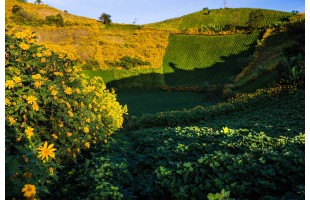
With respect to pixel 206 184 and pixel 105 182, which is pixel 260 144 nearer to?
pixel 206 184

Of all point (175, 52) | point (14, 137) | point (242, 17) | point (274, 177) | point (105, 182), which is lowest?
point (105, 182)

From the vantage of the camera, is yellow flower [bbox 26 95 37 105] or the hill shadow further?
the hill shadow

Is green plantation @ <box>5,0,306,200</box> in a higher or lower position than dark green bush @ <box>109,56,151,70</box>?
lower

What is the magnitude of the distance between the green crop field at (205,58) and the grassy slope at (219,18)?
448cm

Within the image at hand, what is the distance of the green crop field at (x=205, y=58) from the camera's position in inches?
1234

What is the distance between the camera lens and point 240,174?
151 inches

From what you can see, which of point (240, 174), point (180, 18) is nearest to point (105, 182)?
point (240, 174)

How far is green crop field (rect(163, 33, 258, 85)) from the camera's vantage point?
31.3 meters

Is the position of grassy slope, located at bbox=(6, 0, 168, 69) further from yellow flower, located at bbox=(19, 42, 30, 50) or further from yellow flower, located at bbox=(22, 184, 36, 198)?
yellow flower, located at bbox=(22, 184, 36, 198)

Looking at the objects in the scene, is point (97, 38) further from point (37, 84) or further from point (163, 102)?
point (37, 84)

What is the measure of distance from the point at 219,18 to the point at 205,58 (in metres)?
11.1

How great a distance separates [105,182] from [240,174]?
192 cm

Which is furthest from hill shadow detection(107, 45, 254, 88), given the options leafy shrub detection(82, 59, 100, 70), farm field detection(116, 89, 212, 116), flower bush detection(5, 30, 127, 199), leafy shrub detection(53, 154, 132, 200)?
leafy shrub detection(53, 154, 132, 200)

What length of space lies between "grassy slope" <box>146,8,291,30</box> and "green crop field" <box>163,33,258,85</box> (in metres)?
4.48
